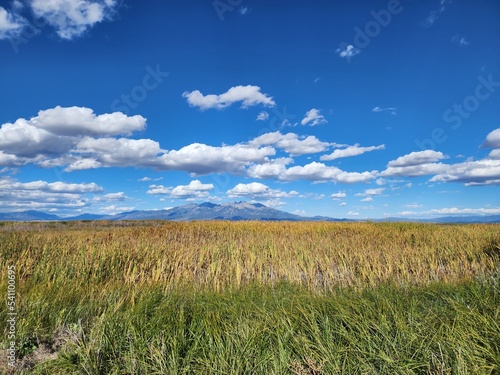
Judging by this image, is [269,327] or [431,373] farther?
[269,327]

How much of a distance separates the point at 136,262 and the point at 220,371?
25.9 feet

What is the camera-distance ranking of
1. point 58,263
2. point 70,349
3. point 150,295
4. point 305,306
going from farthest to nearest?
point 58,263 < point 150,295 < point 305,306 < point 70,349

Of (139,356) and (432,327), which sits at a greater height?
(432,327)

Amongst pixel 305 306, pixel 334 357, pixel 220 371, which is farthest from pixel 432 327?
pixel 220 371

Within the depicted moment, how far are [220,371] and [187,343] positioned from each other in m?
1.11

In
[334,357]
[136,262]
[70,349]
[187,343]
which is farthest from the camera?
[136,262]

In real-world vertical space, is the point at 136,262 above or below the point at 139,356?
above

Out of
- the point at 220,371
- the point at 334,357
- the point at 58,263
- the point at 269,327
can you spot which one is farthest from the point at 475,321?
the point at 58,263

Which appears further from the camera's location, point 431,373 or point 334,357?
point 334,357

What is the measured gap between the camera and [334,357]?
423 cm

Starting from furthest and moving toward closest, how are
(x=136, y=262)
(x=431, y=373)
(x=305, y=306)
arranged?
(x=136, y=262), (x=305, y=306), (x=431, y=373)

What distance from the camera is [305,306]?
19.9 feet

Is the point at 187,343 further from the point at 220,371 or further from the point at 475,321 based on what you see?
the point at 475,321

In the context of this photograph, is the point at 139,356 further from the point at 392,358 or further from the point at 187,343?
the point at 392,358
